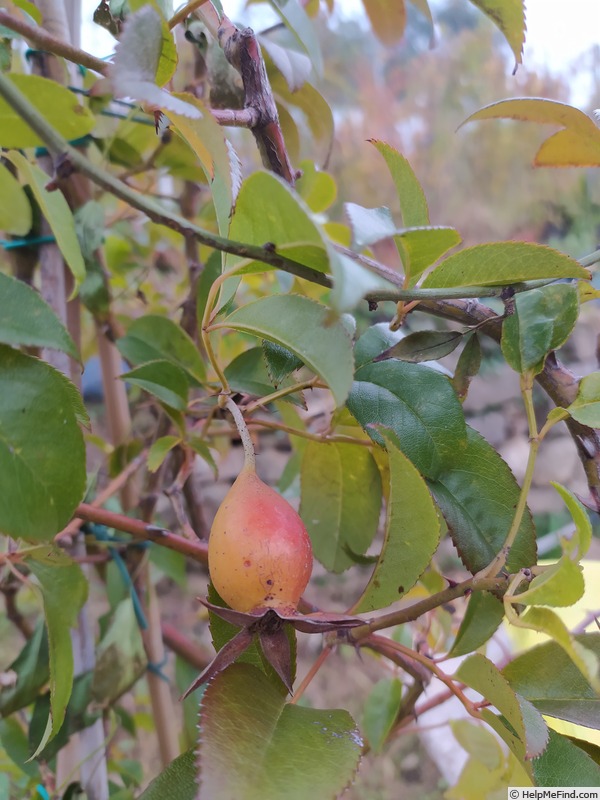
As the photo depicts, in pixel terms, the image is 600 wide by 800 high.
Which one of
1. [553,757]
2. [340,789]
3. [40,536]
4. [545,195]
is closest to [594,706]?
[553,757]

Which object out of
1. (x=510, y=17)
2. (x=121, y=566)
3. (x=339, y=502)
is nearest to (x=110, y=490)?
(x=121, y=566)

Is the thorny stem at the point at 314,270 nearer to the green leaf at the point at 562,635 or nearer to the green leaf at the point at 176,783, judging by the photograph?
the green leaf at the point at 562,635

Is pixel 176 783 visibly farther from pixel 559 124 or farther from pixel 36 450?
pixel 559 124

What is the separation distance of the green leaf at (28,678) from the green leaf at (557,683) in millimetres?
327

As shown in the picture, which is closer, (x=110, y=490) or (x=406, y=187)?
(x=406, y=187)

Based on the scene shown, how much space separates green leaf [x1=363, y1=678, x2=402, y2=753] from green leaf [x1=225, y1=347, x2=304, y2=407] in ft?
0.90

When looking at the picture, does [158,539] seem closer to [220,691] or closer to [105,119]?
[220,691]

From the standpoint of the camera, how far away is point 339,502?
14.7 inches

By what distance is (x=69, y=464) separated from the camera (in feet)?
0.75

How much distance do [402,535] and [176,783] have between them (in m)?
0.13

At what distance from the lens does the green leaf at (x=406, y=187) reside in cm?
24

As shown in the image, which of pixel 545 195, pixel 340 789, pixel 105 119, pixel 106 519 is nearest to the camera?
pixel 340 789

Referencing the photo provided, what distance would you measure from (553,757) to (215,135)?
0.29 m

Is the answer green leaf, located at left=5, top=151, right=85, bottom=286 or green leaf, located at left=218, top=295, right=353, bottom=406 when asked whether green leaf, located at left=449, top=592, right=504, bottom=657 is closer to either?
green leaf, located at left=218, top=295, right=353, bottom=406
